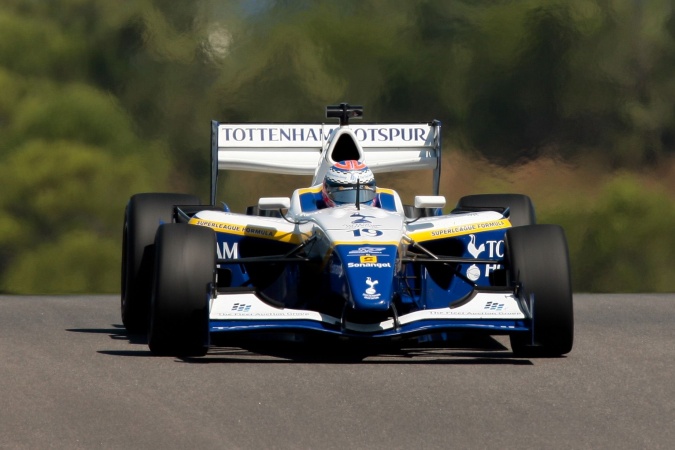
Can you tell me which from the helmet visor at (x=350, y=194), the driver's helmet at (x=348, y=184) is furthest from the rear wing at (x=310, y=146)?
the helmet visor at (x=350, y=194)

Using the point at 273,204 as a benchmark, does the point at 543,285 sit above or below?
below

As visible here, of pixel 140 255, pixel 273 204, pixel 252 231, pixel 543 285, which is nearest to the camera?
pixel 543 285

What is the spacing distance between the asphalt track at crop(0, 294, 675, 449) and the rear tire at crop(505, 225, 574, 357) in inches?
6.4

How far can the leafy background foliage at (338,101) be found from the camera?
885 inches

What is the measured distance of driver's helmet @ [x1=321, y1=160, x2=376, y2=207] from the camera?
13195 mm

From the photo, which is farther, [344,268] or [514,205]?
[514,205]

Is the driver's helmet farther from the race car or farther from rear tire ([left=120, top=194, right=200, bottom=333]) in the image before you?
rear tire ([left=120, top=194, right=200, bottom=333])

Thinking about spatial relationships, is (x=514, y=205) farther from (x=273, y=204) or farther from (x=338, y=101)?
(x=338, y=101)

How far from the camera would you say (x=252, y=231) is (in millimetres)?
12508

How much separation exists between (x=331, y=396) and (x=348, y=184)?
368 cm

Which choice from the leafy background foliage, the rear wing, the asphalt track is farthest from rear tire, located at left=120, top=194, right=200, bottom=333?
the leafy background foliage

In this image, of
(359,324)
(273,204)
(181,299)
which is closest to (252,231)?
(273,204)

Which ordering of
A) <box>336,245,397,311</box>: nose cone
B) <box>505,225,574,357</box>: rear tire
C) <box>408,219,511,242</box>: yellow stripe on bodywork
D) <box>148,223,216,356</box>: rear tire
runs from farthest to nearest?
<box>408,219,511,242</box>: yellow stripe on bodywork, <box>505,225,574,357</box>: rear tire, <box>148,223,216,356</box>: rear tire, <box>336,245,397,311</box>: nose cone

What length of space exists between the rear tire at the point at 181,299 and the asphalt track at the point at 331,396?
14 cm
